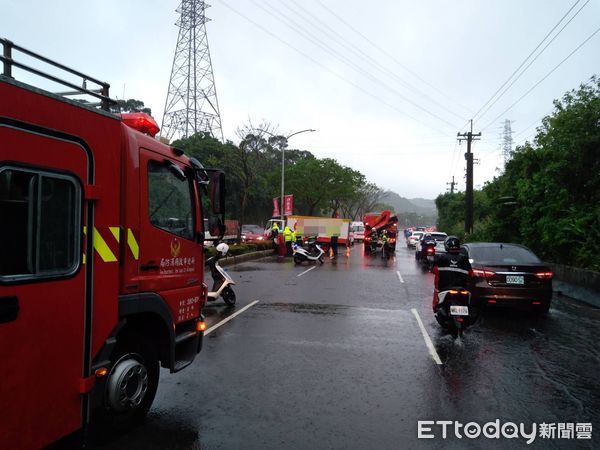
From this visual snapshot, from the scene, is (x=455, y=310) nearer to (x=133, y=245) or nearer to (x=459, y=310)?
(x=459, y=310)

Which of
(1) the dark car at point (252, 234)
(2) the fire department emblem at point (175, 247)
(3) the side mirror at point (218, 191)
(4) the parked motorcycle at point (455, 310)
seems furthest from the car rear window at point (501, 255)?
(1) the dark car at point (252, 234)

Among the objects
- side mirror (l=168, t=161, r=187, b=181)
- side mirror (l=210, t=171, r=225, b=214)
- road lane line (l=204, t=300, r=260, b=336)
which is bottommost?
road lane line (l=204, t=300, r=260, b=336)

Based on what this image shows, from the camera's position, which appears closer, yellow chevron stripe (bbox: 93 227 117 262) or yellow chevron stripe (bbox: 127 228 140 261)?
yellow chevron stripe (bbox: 93 227 117 262)

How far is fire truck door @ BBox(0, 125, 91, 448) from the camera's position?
2.76 meters

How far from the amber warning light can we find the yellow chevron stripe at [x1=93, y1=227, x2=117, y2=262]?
1304mm

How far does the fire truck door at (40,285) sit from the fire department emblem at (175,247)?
1.24m

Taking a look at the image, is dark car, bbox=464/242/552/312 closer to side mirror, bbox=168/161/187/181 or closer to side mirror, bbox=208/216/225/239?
side mirror, bbox=208/216/225/239

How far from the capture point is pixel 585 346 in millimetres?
7219

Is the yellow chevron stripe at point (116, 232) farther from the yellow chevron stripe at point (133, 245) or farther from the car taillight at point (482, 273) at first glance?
the car taillight at point (482, 273)

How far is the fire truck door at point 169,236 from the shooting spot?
4.10 metres

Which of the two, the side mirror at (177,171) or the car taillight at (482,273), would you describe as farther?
the car taillight at (482,273)

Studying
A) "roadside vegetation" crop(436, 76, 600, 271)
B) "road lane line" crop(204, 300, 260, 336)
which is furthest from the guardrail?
"road lane line" crop(204, 300, 260, 336)

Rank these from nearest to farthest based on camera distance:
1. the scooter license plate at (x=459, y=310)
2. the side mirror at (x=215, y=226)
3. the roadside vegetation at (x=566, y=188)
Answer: the side mirror at (x=215, y=226) < the scooter license plate at (x=459, y=310) < the roadside vegetation at (x=566, y=188)

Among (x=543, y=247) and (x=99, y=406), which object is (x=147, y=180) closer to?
(x=99, y=406)
